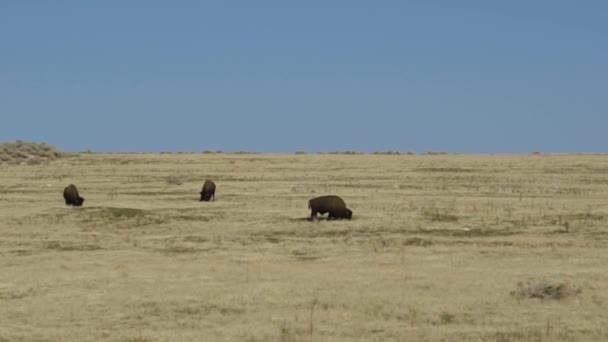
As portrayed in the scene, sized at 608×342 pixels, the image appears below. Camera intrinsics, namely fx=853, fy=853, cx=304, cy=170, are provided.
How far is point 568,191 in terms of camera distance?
4359 centimetres

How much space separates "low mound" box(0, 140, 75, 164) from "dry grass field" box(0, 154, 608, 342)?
24602 mm

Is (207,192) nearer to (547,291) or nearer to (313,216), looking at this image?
(313,216)

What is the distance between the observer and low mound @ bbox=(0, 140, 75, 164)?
2778 inches

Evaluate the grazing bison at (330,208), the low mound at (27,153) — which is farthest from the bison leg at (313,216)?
the low mound at (27,153)

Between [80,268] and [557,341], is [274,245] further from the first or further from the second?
[557,341]

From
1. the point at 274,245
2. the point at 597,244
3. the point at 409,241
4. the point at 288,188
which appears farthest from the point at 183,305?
the point at 288,188

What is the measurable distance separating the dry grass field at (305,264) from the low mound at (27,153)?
24.6 meters

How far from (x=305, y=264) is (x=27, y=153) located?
55499mm

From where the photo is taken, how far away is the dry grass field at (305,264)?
15.5 m

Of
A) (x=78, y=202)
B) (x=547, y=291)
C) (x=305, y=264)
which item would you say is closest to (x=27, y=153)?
(x=78, y=202)

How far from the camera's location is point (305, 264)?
22828 mm

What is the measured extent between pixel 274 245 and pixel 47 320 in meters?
11.0

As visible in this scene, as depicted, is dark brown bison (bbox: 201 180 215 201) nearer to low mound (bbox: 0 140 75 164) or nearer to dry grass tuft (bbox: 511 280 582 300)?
dry grass tuft (bbox: 511 280 582 300)

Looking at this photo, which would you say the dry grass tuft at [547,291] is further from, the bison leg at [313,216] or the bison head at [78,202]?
the bison head at [78,202]
